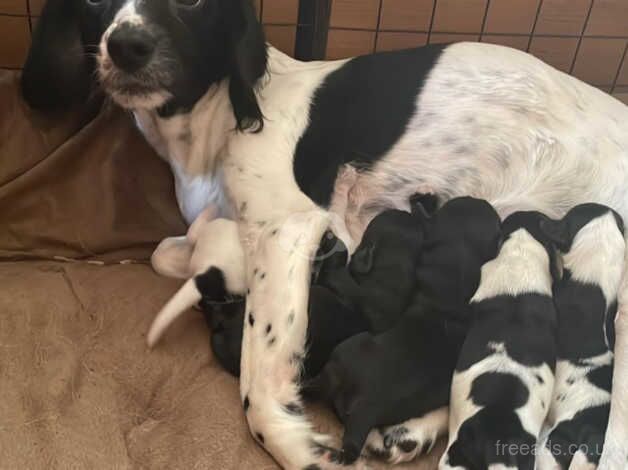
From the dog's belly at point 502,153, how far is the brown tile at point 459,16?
1.81 feet

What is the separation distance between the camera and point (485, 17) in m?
2.54

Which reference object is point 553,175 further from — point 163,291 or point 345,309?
point 163,291

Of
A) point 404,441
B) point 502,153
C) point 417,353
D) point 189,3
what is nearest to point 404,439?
point 404,441

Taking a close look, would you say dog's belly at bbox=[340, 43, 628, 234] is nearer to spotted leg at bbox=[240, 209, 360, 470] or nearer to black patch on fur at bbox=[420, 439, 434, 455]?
spotted leg at bbox=[240, 209, 360, 470]

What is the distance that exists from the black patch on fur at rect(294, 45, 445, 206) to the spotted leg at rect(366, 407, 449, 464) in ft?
2.04

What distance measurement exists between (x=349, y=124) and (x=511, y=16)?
2.83 ft

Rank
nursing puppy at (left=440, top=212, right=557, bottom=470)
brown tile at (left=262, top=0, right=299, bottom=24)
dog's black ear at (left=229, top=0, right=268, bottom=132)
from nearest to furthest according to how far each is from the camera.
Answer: nursing puppy at (left=440, top=212, right=557, bottom=470) → dog's black ear at (left=229, top=0, right=268, bottom=132) → brown tile at (left=262, top=0, right=299, bottom=24)

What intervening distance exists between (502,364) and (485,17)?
1.37 metres

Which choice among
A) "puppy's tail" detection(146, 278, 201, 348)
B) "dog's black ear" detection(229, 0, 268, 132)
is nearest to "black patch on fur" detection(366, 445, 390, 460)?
"puppy's tail" detection(146, 278, 201, 348)

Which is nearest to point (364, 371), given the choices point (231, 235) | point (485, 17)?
point (231, 235)

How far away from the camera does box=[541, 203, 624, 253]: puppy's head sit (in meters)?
1.85

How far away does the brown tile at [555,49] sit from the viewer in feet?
8.57

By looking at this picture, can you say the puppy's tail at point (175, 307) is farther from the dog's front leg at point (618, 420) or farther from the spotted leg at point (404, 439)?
the dog's front leg at point (618, 420)

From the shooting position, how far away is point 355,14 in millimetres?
2471
